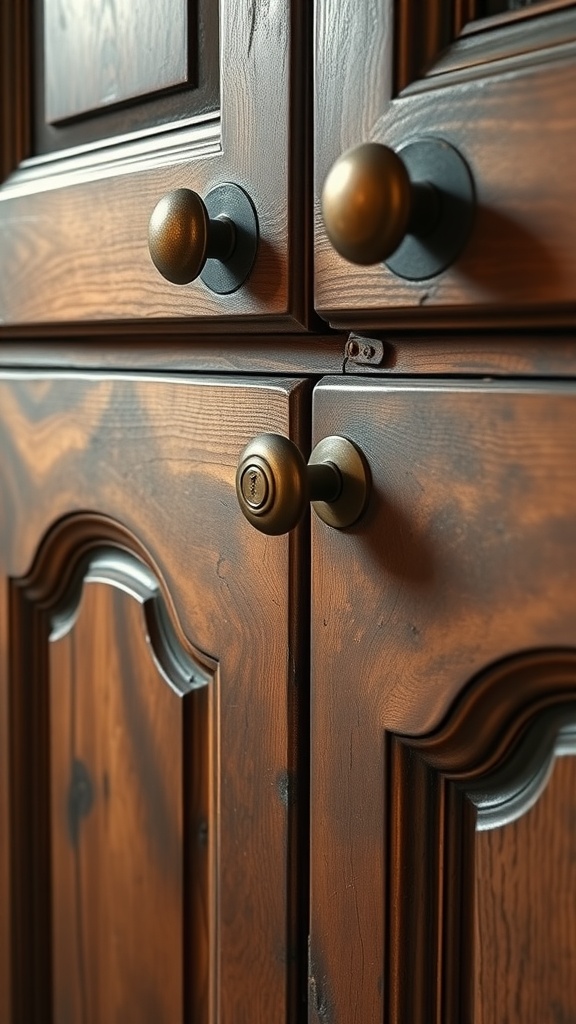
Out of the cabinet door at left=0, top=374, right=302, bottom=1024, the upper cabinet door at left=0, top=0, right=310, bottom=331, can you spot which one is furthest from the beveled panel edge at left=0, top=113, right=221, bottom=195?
the cabinet door at left=0, top=374, right=302, bottom=1024

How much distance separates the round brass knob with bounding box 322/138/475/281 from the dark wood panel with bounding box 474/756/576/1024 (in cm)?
18

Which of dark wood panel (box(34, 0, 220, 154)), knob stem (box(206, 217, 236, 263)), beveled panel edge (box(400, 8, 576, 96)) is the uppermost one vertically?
dark wood panel (box(34, 0, 220, 154))

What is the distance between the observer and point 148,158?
1.63 feet

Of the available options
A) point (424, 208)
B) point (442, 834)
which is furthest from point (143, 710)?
point (424, 208)

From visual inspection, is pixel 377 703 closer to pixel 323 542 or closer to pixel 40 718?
pixel 323 542

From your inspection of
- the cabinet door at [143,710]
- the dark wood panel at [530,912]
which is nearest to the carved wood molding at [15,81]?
the cabinet door at [143,710]

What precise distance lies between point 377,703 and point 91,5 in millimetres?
387

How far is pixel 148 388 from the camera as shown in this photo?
1.67 ft

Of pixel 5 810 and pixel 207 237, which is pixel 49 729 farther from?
pixel 207 237

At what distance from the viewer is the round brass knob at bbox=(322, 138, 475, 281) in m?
0.33

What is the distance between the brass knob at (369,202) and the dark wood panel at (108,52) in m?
0.19

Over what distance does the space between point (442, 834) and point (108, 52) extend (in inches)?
16.1

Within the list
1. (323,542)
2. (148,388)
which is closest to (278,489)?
(323,542)

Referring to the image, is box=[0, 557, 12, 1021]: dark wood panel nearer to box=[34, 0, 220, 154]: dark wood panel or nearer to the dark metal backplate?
box=[34, 0, 220, 154]: dark wood panel
